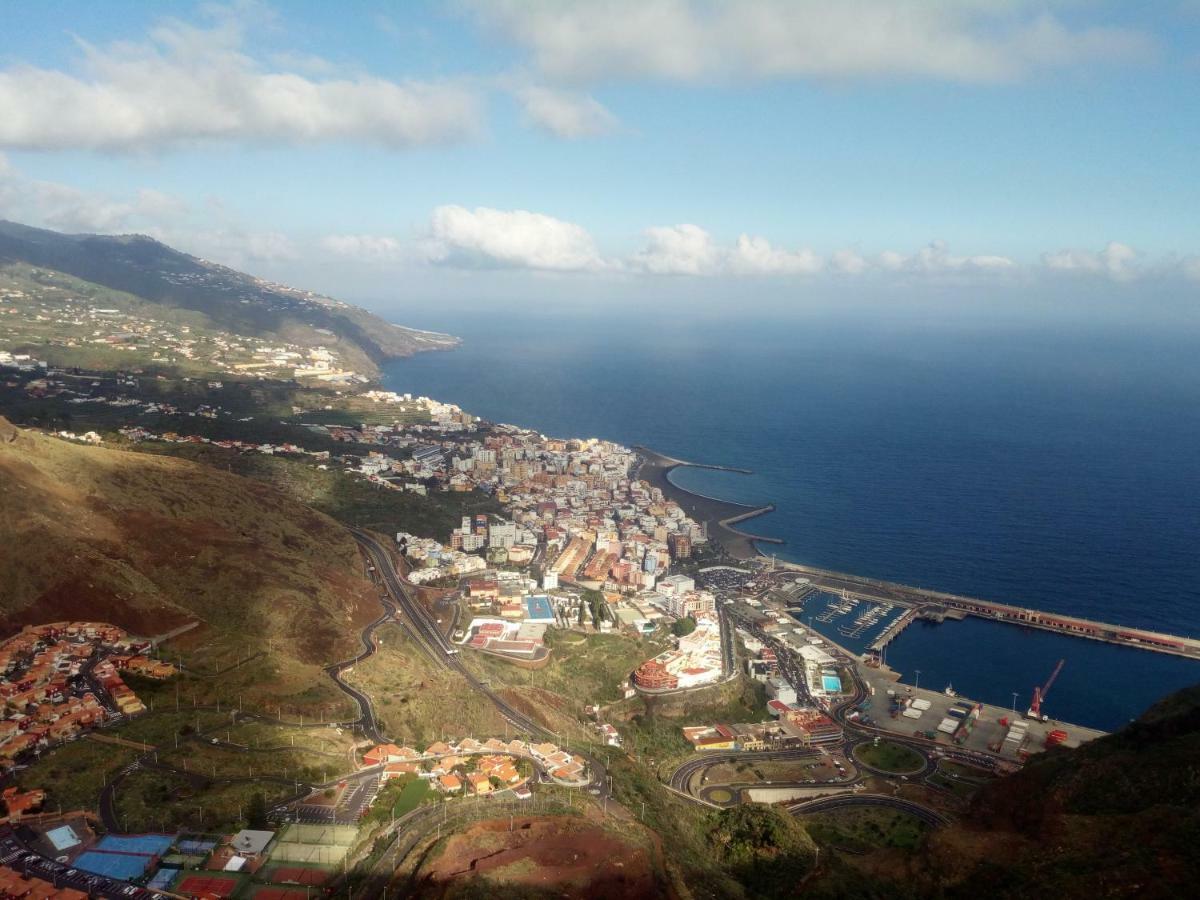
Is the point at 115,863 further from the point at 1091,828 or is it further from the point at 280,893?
the point at 1091,828

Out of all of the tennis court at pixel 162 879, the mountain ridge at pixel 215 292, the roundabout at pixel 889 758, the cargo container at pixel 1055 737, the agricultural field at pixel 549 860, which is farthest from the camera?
the mountain ridge at pixel 215 292

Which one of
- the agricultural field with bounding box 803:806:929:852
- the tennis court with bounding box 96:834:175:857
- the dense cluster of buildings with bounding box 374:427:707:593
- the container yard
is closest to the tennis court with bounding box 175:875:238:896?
the tennis court with bounding box 96:834:175:857

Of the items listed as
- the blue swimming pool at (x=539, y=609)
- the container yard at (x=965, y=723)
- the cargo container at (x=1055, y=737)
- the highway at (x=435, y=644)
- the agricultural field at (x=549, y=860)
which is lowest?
the container yard at (x=965, y=723)

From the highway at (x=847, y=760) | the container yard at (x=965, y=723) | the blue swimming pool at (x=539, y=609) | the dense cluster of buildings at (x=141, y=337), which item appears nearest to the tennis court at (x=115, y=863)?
the highway at (x=847, y=760)

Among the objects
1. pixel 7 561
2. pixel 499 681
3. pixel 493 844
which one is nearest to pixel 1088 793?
pixel 493 844

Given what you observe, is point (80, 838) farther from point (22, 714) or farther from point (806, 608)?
point (806, 608)

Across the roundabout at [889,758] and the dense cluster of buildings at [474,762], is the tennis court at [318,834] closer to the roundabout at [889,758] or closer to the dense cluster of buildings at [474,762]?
the dense cluster of buildings at [474,762]
